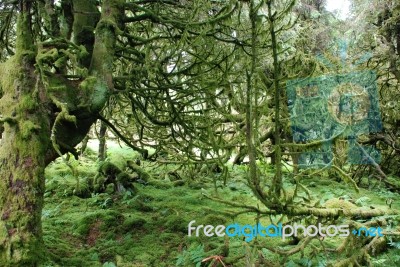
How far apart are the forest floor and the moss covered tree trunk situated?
1068mm

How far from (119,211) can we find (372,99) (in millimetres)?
6735

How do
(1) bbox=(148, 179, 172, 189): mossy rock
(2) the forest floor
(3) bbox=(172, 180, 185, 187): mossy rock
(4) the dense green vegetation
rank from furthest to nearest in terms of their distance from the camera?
(3) bbox=(172, 180, 185, 187): mossy rock → (1) bbox=(148, 179, 172, 189): mossy rock → (2) the forest floor → (4) the dense green vegetation

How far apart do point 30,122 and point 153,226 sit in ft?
9.96

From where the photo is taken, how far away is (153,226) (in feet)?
19.5

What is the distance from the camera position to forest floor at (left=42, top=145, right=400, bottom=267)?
423cm

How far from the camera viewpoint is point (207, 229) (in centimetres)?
516

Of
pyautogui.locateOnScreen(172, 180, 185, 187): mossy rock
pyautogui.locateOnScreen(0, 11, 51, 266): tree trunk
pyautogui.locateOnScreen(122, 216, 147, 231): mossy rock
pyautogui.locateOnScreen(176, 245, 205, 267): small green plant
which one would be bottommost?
pyautogui.locateOnScreen(176, 245, 205, 267): small green plant

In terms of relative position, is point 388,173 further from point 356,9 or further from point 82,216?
point 82,216

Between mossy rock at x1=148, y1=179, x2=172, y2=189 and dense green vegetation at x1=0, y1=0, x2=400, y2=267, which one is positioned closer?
dense green vegetation at x1=0, y1=0, x2=400, y2=267

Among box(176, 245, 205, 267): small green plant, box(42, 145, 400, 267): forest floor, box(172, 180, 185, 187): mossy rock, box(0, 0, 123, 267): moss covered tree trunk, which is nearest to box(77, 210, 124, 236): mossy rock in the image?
box(42, 145, 400, 267): forest floor

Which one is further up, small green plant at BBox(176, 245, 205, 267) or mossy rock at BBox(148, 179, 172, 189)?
mossy rock at BBox(148, 179, 172, 189)

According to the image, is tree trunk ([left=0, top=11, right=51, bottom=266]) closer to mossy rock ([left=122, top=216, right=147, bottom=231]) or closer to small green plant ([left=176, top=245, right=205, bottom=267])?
small green plant ([left=176, top=245, right=205, bottom=267])

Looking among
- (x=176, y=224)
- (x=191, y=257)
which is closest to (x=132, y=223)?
(x=176, y=224)

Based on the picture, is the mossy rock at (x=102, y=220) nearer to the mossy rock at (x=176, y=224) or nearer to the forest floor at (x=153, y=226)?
the forest floor at (x=153, y=226)
